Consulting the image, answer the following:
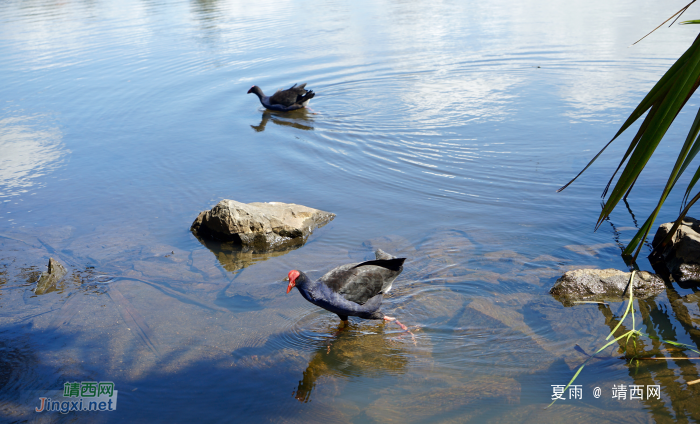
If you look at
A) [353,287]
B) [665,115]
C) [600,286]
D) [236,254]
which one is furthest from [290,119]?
[665,115]

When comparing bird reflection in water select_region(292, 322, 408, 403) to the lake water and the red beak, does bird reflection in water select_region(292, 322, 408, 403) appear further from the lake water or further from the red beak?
the red beak

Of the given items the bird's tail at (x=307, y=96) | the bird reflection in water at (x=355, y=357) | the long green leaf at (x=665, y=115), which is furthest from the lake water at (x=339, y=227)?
the long green leaf at (x=665, y=115)

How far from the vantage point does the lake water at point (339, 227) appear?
13.4ft

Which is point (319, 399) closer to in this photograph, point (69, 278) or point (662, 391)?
point (662, 391)

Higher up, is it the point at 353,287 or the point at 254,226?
the point at 353,287

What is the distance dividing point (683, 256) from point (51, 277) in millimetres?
6942

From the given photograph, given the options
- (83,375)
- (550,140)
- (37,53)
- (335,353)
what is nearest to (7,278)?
(83,375)

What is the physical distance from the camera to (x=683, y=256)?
201 inches

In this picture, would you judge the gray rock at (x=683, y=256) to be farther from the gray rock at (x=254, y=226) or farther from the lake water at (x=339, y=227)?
the gray rock at (x=254, y=226)

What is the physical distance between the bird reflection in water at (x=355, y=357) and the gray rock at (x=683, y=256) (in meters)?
3.09

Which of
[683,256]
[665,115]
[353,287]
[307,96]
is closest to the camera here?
[665,115]

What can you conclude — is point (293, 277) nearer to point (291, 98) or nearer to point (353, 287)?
point (353, 287)

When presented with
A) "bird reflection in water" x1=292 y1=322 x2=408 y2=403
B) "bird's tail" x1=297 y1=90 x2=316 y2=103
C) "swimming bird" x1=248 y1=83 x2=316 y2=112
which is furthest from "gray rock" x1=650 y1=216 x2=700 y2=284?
"swimming bird" x1=248 y1=83 x2=316 y2=112

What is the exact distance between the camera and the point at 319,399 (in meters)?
4.05
